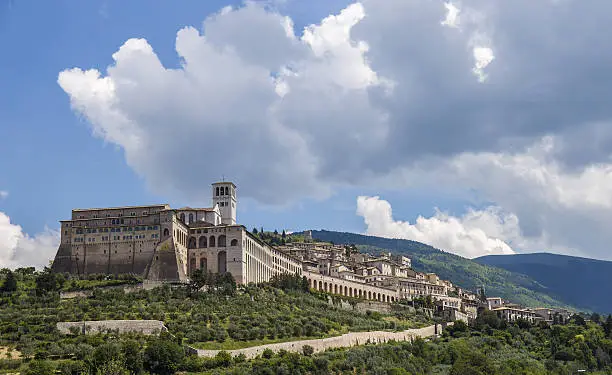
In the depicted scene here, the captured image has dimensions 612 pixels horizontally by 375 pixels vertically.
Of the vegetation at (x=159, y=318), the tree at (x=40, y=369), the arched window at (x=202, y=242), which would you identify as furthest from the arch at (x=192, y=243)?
the tree at (x=40, y=369)

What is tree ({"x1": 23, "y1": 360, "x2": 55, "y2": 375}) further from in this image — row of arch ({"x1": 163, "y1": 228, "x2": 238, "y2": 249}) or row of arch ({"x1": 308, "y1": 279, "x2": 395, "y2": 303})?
row of arch ({"x1": 308, "y1": 279, "x2": 395, "y2": 303})

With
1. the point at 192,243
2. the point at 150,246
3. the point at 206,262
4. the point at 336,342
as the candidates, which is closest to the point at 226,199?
the point at 192,243

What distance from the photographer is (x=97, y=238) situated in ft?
344

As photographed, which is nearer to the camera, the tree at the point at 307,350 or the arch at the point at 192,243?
the tree at the point at 307,350

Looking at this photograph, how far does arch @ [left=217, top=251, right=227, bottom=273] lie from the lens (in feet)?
346

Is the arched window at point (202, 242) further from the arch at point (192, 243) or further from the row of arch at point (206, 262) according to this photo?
the row of arch at point (206, 262)

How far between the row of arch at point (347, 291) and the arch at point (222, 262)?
61.2 feet

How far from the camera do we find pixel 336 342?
8450 centimetres

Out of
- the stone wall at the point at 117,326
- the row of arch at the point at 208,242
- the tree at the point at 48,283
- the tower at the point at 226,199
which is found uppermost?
the tower at the point at 226,199

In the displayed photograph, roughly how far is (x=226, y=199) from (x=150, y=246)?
24.6m

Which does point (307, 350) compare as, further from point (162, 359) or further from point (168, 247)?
point (168, 247)

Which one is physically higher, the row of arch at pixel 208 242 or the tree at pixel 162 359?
the row of arch at pixel 208 242

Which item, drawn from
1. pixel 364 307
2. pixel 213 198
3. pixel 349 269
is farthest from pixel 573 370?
pixel 213 198

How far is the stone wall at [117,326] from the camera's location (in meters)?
77.1
